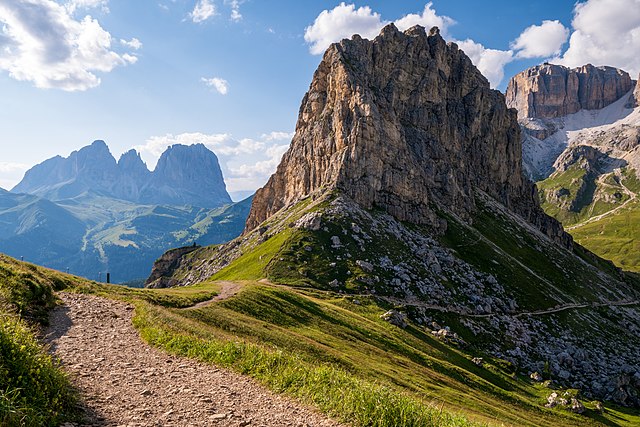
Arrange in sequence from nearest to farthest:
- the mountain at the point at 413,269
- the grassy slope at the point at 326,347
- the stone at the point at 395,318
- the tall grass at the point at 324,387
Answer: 1. the tall grass at the point at 324,387
2. the grassy slope at the point at 326,347
3. the stone at the point at 395,318
4. the mountain at the point at 413,269

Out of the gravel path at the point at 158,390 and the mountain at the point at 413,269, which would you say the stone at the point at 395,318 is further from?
the gravel path at the point at 158,390

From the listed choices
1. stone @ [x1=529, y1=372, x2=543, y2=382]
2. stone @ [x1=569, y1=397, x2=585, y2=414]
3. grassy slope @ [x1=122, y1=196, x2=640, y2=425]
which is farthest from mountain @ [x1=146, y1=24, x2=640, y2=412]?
stone @ [x1=569, y1=397, x2=585, y2=414]

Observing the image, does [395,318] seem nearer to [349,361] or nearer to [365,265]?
[365,265]

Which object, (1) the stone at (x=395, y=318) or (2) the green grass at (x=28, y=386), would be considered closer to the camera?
(2) the green grass at (x=28, y=386)

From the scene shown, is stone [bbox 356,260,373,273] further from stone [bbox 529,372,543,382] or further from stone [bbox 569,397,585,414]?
stone [bbox 569,397,585,414]

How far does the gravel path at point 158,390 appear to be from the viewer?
13.9 metres

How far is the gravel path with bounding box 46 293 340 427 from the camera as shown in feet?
45.6

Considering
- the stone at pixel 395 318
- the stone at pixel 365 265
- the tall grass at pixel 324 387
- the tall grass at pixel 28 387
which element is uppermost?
the tall grass at pixel 28 387

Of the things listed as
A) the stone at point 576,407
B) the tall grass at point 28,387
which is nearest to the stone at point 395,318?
the stone at point 576,407

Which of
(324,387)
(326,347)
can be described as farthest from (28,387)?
(326,347)

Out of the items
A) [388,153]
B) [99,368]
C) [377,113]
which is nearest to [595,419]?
[99,368]

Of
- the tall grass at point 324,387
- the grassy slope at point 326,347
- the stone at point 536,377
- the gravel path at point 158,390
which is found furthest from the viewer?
the stone at point 536,377

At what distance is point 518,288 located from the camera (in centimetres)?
14475

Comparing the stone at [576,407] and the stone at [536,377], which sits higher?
the stone at [536,377]
